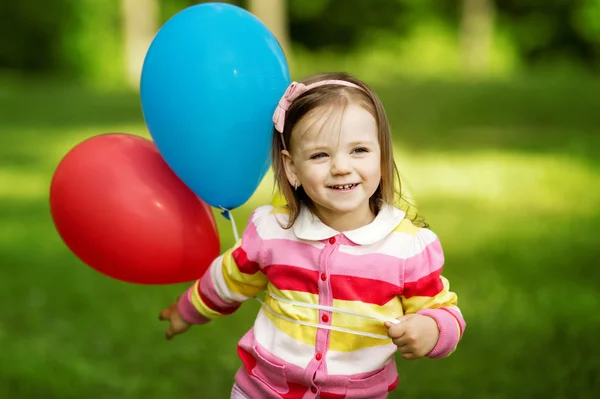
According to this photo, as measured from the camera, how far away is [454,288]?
417 cm

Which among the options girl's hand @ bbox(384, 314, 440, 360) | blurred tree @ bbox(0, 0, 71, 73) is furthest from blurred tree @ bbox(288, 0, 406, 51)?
girl's hand @ bbox(384, 314, 440, 360)

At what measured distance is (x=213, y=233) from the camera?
2.50 m

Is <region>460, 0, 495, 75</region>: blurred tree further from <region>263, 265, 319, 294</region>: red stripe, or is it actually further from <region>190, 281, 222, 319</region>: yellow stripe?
<region>263, 265, 319, 294</region>: red stripe

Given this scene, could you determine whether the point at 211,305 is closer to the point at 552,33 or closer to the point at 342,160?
the point at 342,160

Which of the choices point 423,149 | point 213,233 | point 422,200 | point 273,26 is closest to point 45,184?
point 422,200

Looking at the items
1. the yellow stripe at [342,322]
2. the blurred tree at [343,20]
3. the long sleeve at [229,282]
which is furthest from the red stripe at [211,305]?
the blurred tree at [343,20]

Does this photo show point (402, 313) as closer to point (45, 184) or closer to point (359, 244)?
point (359, 244)

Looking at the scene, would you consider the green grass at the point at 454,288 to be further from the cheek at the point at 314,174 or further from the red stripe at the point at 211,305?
the cheek at the point at 314,174

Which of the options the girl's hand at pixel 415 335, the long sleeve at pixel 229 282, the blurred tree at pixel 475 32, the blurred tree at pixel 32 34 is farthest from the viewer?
the blurred tree at pixel 475 32

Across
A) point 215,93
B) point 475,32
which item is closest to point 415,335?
point 215,93

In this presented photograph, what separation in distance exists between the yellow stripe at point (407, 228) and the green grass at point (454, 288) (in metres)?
1.17

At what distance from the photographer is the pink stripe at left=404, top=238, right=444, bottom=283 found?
201cm

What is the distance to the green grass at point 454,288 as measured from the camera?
127 inches

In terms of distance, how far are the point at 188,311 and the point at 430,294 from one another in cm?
61
